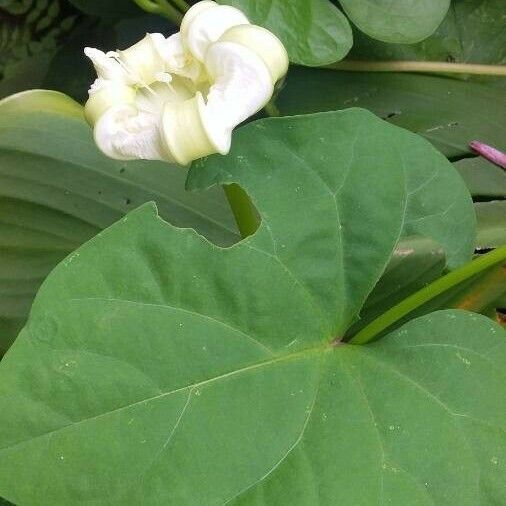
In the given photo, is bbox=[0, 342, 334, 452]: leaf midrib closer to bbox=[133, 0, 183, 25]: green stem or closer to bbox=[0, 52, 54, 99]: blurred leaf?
bbox=[133, 0, 183, 25]: green stem

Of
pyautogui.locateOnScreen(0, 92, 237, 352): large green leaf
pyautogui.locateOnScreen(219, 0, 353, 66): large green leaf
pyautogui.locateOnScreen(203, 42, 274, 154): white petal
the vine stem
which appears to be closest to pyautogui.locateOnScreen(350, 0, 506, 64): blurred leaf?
the vine stem

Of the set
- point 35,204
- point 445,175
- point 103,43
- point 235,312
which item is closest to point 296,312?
→ point 235,312

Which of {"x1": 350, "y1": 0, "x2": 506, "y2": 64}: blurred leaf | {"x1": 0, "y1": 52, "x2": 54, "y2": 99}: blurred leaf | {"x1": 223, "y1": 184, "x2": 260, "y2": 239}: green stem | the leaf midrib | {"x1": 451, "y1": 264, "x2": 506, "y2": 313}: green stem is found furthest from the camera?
{"x1": 0, "y1": 52, "x2": 54, "y2": 99}: blurred leaf

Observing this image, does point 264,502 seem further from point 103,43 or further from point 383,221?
point 103,43

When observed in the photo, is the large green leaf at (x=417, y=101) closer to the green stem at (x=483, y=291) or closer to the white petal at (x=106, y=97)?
the green stem at (x=483, y=291)

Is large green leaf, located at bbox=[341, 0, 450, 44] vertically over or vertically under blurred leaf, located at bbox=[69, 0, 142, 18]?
over

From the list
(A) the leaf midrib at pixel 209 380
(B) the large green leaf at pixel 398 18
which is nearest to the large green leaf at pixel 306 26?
(B) the large green leaf at pixel 398 18
